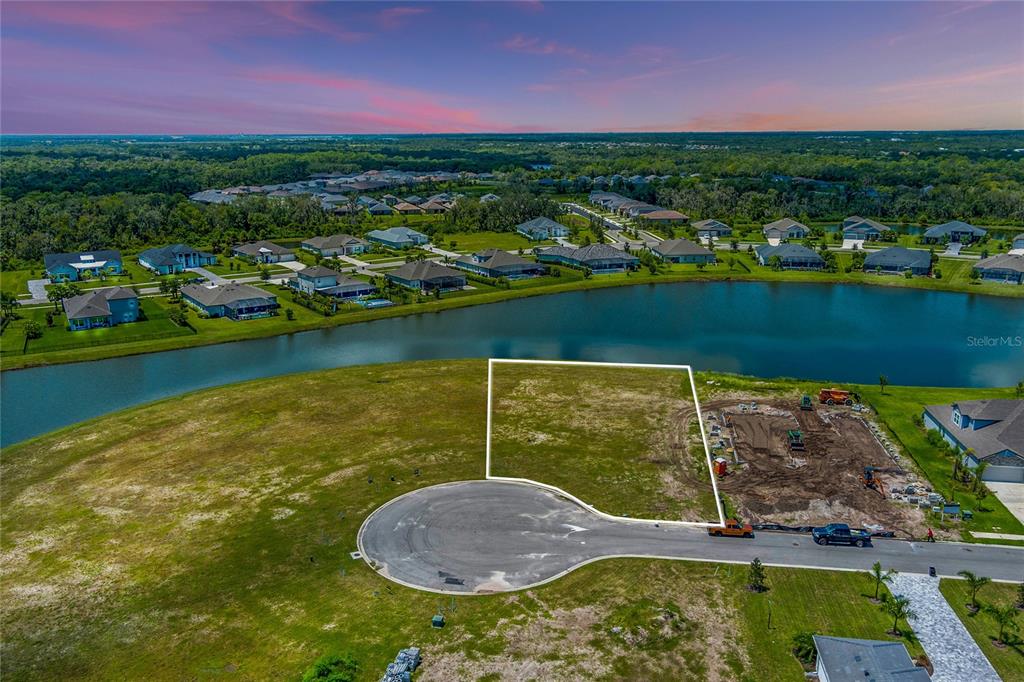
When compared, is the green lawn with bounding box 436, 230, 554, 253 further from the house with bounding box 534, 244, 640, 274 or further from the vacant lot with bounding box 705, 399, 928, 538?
the vacant lot with bounding box 705, 399, 928, 538

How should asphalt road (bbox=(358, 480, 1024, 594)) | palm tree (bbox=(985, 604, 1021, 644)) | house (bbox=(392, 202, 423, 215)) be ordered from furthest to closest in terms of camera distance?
house (bbox=(392, 202, 423, 215)) < asphalt road (bbox=(358, 480, 1024, 594)) < palm tree (bbox=(985, 604, 1021, 644))

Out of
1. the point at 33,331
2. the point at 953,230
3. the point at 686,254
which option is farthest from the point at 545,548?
the point at 953,230

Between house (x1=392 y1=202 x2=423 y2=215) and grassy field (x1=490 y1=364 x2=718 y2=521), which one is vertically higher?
house (x1=392 y1=202 x2=423 y2=215)

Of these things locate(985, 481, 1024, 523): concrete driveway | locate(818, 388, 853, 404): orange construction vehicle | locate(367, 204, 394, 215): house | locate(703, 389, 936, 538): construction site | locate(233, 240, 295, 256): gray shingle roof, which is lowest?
locate(985, 481, 1024, 523): concrete driveway

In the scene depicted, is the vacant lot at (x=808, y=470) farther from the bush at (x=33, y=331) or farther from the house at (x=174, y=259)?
the house at (x=174, y=259)

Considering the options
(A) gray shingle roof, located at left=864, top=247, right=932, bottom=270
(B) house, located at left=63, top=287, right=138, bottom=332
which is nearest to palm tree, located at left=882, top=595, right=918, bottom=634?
(B) house, located at left=63, top=287, right=138, bottom=332

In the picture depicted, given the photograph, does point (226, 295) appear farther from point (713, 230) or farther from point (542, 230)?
point (713, 230)
